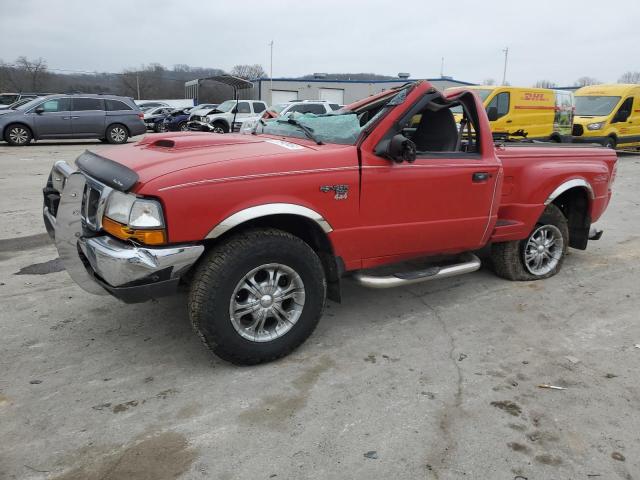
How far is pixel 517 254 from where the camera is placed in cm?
489

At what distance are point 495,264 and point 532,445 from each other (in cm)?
266

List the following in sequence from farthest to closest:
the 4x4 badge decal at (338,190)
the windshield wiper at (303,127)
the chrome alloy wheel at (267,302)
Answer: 1. the windshield wiper at (303,127)
2. the 4x4 badge decal at (338,190)
3. the chrome alloy wheel at (267,302)

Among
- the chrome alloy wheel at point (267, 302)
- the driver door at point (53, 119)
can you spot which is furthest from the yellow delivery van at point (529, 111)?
the driver door at point (53, 119)

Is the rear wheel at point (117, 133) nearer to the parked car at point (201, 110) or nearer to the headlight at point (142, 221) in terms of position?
the parked car at point (201, 110)

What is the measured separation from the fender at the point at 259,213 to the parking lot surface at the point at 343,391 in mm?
932

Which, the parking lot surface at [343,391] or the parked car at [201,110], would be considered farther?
the parked car at [201,110]

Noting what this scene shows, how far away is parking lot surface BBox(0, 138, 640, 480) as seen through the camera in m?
2.43

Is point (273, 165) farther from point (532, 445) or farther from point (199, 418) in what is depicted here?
point (532, 445)

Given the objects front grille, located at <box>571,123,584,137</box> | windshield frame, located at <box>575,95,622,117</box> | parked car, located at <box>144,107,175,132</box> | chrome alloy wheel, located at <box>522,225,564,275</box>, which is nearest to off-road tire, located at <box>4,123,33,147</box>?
parked car, located at <box>144,107,175,132</box>

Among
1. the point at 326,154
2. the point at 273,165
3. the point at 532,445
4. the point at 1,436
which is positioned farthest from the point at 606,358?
the point at 1,436

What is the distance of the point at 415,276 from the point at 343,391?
3.93ft

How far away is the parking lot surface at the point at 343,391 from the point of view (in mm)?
2434

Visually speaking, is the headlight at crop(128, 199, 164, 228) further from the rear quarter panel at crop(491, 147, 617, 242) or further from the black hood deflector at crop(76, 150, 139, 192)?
the rear quarter panel at crop(491, 147, 617, 242)

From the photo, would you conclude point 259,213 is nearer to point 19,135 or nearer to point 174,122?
point 19,135
